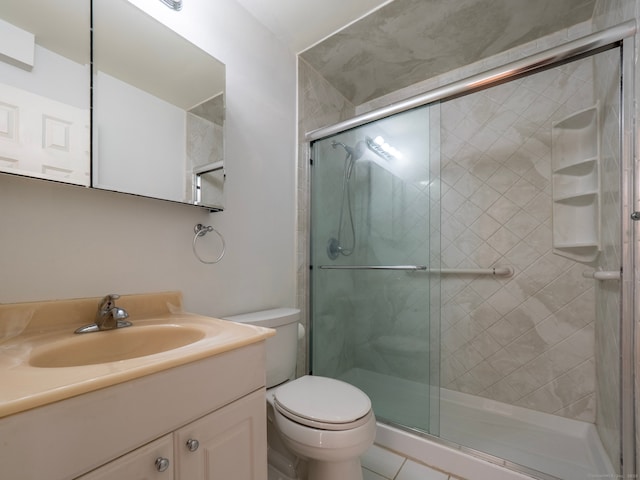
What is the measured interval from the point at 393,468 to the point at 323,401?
1.92 feet

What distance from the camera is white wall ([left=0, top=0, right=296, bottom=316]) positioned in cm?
88

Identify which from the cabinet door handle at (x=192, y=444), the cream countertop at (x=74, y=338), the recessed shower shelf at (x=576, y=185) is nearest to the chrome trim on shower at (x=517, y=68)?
the recessed shower shelf at (x=576, y=185)

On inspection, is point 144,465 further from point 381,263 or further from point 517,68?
point 517,68

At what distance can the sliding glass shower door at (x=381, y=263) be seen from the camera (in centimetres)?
157

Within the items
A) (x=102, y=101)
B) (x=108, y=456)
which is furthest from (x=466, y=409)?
(x=102, y=101)

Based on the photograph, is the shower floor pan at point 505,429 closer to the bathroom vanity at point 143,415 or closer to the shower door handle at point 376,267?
the shower door handle at point 376,267

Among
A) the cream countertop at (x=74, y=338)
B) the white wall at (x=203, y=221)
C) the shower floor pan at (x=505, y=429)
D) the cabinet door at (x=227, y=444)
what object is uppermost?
the white wall at (x=203, y=221)

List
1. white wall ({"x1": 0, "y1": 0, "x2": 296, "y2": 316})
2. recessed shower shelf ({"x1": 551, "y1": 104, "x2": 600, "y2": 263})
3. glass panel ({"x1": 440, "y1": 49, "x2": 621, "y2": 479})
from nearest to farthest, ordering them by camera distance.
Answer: white wall ({"x1": 0, "y1": 0, "x2": 296, "y2": 316}) → glass panel ({"x1": 440, "y1": 49, "x2": 621, "y2": 479}) → recessed shower shelf ({"x1": 551, "y1": 104, "x2": 600, "y2": 263})

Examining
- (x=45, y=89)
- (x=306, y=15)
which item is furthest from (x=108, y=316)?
(x=306, y=15)

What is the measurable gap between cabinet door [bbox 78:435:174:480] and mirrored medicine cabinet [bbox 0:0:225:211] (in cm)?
78

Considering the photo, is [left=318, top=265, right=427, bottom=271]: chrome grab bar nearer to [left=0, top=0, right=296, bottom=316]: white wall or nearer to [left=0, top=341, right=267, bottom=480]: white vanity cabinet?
[left=0, top=0, right=296, bottom=316]: white wall

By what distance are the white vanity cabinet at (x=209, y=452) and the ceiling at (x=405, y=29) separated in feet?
5.95

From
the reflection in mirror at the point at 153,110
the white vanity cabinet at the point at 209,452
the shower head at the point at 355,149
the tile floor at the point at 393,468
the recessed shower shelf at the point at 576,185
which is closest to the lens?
the white vanity cabinet at the point at 209,452

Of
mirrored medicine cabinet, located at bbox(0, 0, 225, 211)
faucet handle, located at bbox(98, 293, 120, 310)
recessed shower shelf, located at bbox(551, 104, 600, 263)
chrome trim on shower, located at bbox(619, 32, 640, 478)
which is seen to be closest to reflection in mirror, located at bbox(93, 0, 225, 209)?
mirrored medicine cabinet, located at bbox(0, 0, 225, 211)
